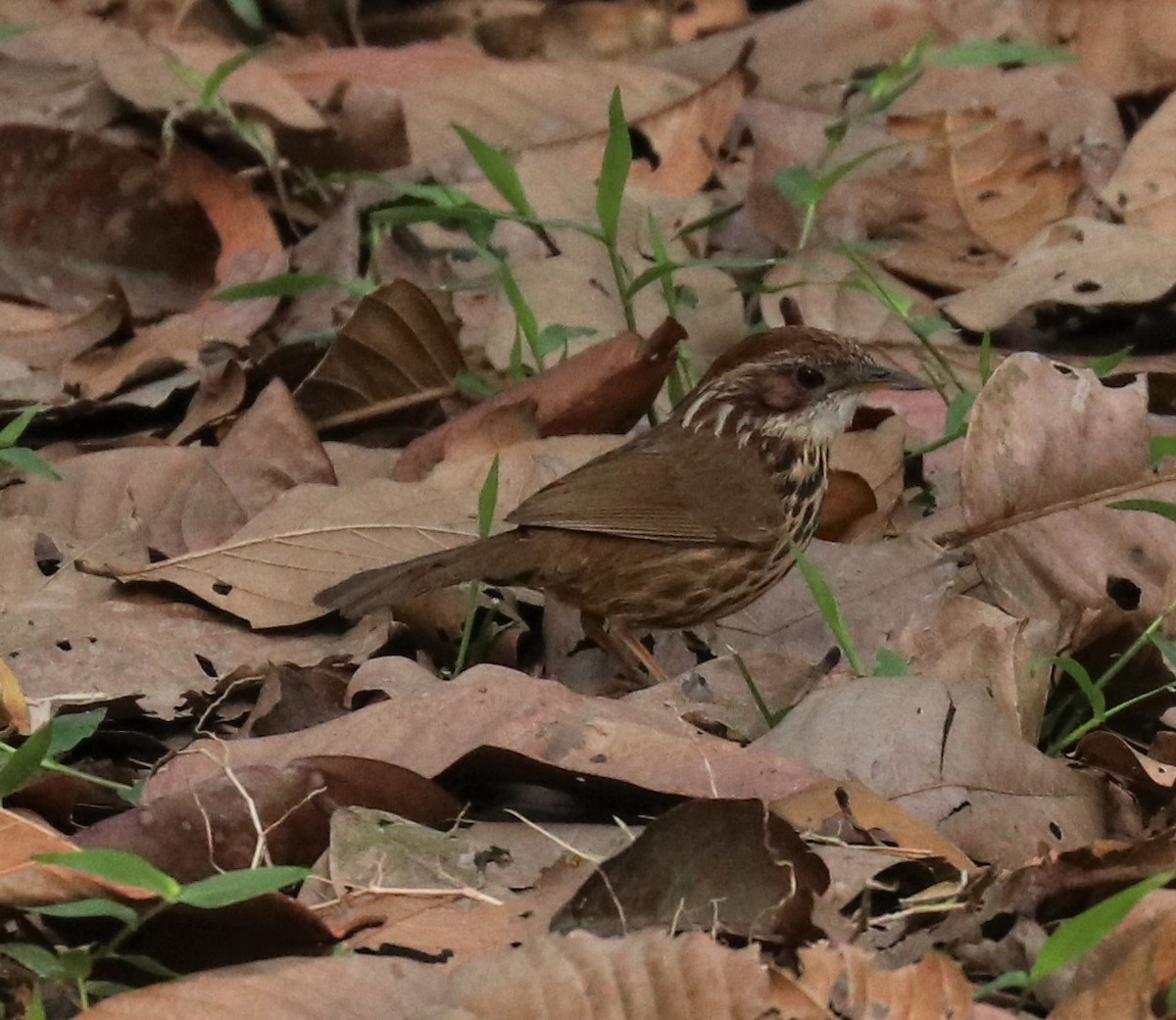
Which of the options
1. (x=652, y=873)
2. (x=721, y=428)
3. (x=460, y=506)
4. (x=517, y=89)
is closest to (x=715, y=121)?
(x=517, y=89)

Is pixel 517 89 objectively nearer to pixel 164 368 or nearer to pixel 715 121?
pixel 715 121

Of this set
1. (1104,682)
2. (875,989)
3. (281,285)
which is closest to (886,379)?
(1104,682)

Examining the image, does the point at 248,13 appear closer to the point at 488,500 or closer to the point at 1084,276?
the point at 1084,276

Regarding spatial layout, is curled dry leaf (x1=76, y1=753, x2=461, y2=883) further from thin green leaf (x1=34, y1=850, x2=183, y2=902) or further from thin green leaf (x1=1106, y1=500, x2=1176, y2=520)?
thin green leaf (x1=1106, y1=500, x2=1176, y2=520)

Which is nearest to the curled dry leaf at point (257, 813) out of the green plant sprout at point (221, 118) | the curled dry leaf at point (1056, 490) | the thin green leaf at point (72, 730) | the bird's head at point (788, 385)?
the thin green leaf at point (72, 730)

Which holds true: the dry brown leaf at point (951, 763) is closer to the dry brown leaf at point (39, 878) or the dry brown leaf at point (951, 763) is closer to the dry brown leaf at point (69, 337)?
the dry brown leaf at point (39, 878)
